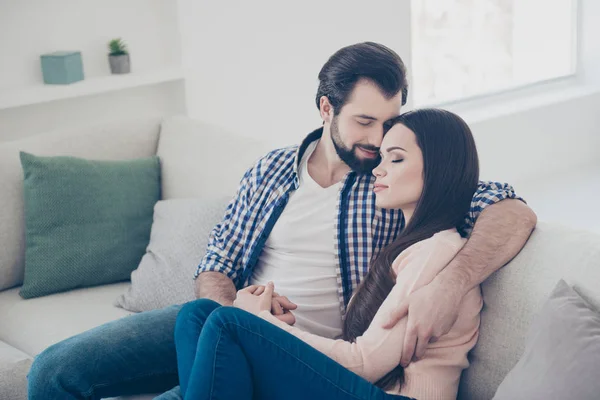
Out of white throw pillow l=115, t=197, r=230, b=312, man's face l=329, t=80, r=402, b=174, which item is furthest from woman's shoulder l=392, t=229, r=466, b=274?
white throw pillow l=115, t=197, r=230, b=312

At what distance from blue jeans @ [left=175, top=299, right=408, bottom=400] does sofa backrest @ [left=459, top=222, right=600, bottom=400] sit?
0.77 ft

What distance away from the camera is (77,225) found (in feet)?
9.07

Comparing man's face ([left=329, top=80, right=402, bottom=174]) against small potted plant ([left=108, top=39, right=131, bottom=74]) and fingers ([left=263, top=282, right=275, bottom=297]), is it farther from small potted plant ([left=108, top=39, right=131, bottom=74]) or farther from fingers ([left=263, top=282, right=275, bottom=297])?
small potted plant ([left=108, top=39, right=131, bottom=74])

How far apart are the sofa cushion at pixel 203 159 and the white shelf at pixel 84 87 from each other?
2.28 feet

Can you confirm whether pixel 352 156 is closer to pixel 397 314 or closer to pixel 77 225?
pixel 397 314

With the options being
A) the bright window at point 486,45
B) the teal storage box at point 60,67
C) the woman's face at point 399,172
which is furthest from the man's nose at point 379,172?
the bright window at point 486,45

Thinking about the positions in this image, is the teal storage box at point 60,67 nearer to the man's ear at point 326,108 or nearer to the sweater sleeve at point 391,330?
the man's ear at point 326,108

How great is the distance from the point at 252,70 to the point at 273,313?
2.26 m

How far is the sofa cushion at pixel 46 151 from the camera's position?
9.23 ft

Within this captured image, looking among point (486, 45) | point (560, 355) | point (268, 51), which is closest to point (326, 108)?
point (560, 355)

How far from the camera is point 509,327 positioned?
1.88 m

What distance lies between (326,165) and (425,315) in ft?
2.19

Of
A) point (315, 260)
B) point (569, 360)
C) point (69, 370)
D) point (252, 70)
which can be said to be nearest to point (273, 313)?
point (315, 260)

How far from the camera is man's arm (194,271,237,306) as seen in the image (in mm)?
2254
